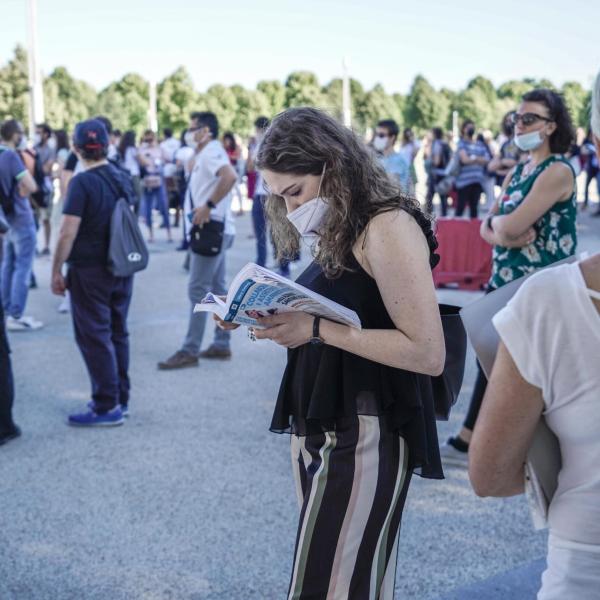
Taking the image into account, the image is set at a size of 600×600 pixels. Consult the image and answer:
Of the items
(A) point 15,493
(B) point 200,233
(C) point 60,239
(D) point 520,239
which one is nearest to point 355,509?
(D) point 520,239

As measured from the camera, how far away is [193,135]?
6793 mm

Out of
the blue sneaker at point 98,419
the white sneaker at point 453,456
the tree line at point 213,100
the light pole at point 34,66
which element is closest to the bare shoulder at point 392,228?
the white sneaker at point 453,456

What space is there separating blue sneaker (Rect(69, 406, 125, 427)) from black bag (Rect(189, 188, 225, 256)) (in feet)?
5.42

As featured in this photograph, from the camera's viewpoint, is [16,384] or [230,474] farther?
[16,384]

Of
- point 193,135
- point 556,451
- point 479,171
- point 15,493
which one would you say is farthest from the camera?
point 479,171

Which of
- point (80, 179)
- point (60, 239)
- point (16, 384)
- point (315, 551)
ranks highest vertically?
point (80, 179)

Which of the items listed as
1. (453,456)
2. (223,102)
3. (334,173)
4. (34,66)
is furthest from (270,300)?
(223,102)

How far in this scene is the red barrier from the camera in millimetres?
9047

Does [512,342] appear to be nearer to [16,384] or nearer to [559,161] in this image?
[559,161]

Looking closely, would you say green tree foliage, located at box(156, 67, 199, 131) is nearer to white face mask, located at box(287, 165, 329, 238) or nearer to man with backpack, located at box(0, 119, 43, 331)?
man with backpack, located at box(0, 119, 43, 331)

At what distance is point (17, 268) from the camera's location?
795cm

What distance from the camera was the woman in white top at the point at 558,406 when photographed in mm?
1270

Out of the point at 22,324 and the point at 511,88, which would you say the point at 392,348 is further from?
the point at 511,88

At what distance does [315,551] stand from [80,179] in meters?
3.47
